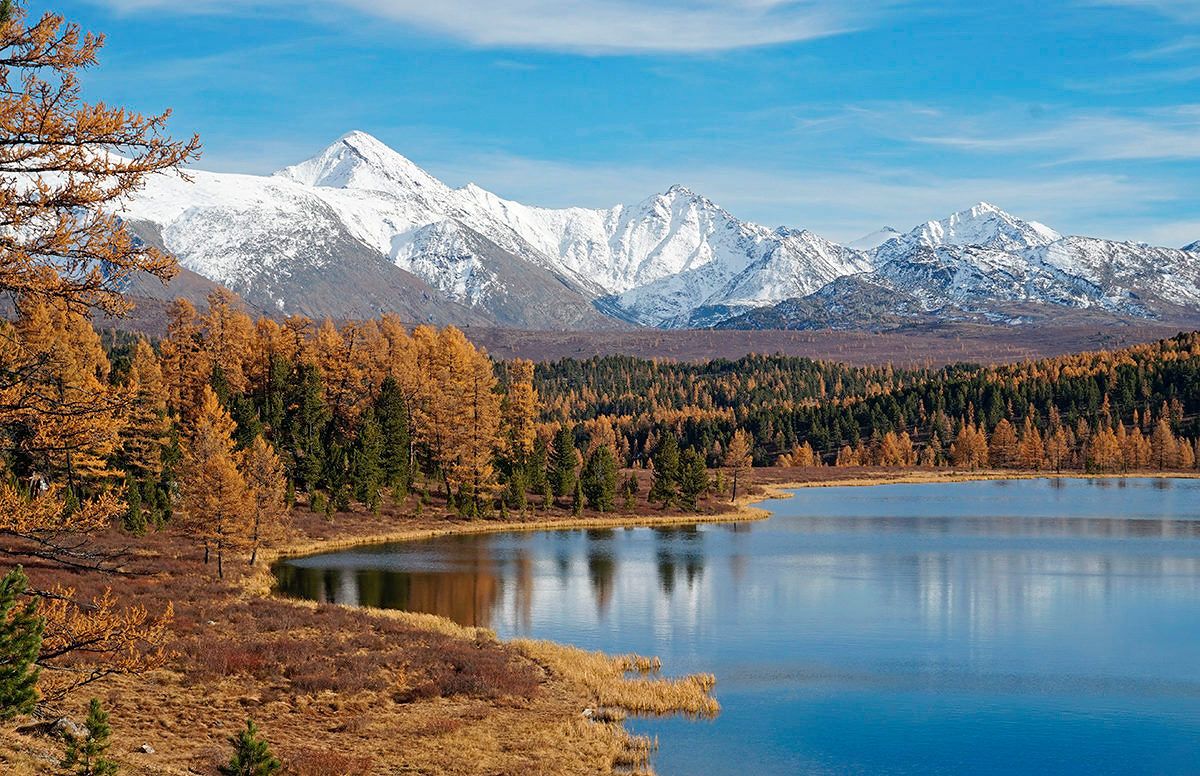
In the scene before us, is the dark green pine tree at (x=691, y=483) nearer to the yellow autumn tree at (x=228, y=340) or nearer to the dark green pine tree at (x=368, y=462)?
the dark green pine tree at (x=368, y=462)

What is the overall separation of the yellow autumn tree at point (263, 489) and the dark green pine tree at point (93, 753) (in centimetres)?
5966

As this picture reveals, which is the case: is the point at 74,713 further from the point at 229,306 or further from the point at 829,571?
the point at 229,306

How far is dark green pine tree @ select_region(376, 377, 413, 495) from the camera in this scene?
113 m

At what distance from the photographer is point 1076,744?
39406 mm

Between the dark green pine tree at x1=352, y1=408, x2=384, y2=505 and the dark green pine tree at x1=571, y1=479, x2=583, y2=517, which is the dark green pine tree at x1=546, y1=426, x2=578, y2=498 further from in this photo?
the dark green pine tree at x1=352, y1=408, x2=384, y2=505

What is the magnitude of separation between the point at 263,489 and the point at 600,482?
49.7 m

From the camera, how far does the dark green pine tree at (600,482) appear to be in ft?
415

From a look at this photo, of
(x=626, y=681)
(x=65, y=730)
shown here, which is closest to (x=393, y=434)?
(x=626, y=681)

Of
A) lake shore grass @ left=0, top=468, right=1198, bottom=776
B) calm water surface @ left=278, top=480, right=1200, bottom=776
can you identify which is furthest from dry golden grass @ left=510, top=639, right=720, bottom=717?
calm water surface @ left=278, top=480, right=1200, bottom=776

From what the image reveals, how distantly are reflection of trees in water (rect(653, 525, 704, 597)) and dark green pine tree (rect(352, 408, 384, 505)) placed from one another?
27964mm

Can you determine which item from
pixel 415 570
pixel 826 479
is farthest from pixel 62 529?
pixel 826 479

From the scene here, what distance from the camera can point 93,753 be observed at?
21.6 m

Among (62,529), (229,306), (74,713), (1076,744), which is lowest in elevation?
(1076,744)

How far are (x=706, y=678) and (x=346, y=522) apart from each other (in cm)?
6499
